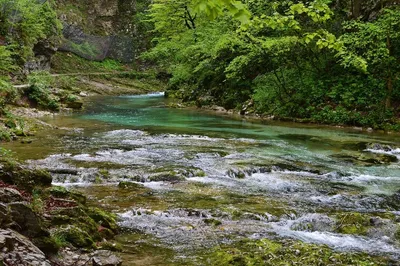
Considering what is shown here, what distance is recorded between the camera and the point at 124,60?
171ft

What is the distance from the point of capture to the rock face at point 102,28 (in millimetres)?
47309

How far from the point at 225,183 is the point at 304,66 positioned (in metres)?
16.0

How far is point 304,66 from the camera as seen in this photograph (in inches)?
947

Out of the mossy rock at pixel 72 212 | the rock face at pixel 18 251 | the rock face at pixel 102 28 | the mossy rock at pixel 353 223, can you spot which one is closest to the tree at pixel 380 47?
the mossy rock at pixel 353 223

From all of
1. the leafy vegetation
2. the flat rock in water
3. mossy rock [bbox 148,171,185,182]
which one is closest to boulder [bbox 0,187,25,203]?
the flat rock in water

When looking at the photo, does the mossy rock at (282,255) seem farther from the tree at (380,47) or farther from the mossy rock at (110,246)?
the tree at (380,47)

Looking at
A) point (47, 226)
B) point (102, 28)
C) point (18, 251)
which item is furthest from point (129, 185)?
point (102, 28)

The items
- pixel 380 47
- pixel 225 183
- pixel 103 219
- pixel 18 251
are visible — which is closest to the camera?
pixel 18 251

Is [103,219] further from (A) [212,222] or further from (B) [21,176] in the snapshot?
(A) [212,222]

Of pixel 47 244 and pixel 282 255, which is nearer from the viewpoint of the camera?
pixel 47 244

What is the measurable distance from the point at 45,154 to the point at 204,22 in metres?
22.8

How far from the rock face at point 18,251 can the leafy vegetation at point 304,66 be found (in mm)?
13096

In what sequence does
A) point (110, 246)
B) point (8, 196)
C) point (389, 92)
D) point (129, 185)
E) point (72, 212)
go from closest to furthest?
point (8, 196) → point (110, 246) → point (72, 212) → point (129, 185) → point (389, 92)

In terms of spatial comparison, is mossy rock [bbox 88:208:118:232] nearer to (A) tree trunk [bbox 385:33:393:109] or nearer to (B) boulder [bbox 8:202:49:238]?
(B) boulder [bbox 8:202:49:238]
